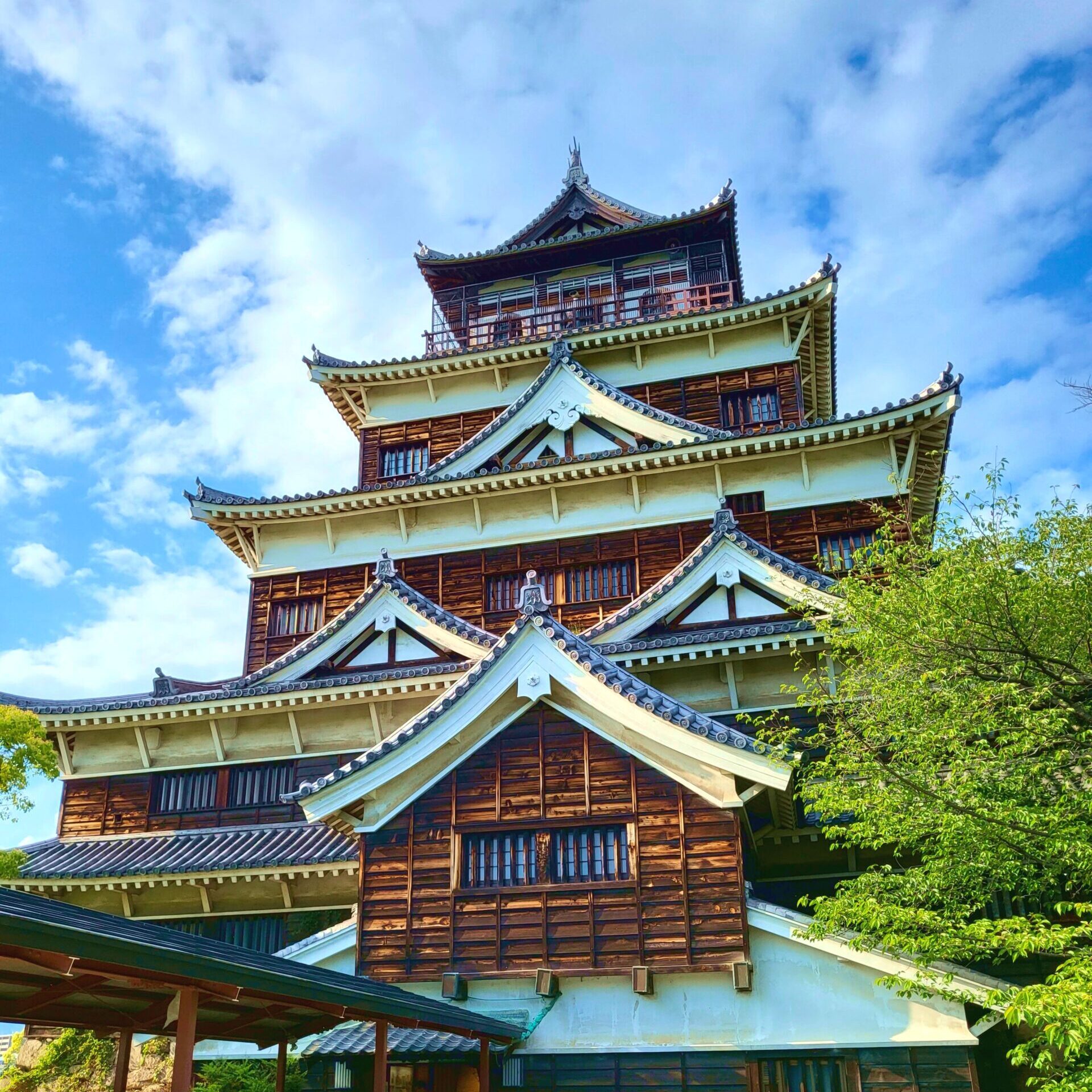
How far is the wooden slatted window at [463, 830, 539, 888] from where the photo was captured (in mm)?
13891

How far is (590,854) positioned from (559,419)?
41.7 feet

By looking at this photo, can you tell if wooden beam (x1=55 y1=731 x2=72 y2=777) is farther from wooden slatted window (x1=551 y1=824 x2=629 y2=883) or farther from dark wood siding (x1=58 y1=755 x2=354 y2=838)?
wooden slatted window (x1=551 y1=824 x2=629 y2=883)

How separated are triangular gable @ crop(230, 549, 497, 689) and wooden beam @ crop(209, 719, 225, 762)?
0.82m

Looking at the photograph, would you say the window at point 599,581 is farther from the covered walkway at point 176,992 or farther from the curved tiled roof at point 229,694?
the covered walkway at point 176,992

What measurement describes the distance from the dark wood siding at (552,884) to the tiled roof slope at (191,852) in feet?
10.6

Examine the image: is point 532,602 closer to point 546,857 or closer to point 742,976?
point 546,857

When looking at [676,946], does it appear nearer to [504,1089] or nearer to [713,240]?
[504,1089]

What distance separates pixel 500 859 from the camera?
14000 mm

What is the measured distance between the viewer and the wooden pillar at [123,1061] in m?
9.78

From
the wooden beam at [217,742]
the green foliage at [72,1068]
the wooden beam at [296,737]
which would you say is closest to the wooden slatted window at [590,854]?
the wooden beam at [296,737]

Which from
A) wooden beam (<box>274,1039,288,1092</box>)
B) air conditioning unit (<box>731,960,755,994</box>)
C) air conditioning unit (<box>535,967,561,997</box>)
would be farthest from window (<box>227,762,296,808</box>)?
air conditioning unit (<box>731,960,755,994</box>)

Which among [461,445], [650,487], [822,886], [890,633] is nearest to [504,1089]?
[822,886]

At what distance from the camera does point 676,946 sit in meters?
13.0

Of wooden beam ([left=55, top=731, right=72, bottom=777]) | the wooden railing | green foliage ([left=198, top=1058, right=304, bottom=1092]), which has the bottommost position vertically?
green foliage ([left=198, top=1058, right=304, bottom=1092])
